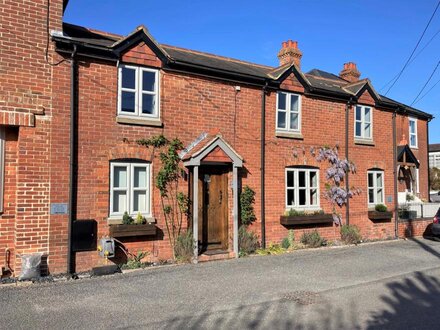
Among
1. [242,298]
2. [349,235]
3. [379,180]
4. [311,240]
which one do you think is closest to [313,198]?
[311,240]

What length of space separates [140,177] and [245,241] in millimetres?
3414

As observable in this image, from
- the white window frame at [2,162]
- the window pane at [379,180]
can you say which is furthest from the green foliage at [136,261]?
the window pane at [379,180]

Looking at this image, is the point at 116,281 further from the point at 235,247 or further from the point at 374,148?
the point at 374,148

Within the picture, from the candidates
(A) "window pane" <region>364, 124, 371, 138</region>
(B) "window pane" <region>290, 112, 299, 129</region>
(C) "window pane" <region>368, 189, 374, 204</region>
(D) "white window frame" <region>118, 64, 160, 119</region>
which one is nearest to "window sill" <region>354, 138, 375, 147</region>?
(A) "window pane" <region>364, 124, 371, 138</region>

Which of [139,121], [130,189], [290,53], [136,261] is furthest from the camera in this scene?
[290,53]

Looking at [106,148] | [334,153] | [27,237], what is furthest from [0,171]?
[334,153]

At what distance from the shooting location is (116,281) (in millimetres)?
8234

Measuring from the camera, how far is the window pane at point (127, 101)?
392 inches

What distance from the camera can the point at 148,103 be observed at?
10320mm

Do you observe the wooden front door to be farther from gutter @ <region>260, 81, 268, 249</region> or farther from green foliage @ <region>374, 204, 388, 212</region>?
green foliage @ <region>374, 204, 388, 212</region>

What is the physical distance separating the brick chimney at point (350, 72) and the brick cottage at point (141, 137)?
10.7 ft

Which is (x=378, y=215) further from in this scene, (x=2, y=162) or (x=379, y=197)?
(x=2, y=162)

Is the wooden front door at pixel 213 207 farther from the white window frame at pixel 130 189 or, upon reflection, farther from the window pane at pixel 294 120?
the window pane at pixel 294 120

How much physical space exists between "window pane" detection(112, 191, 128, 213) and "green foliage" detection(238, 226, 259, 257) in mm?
3283
